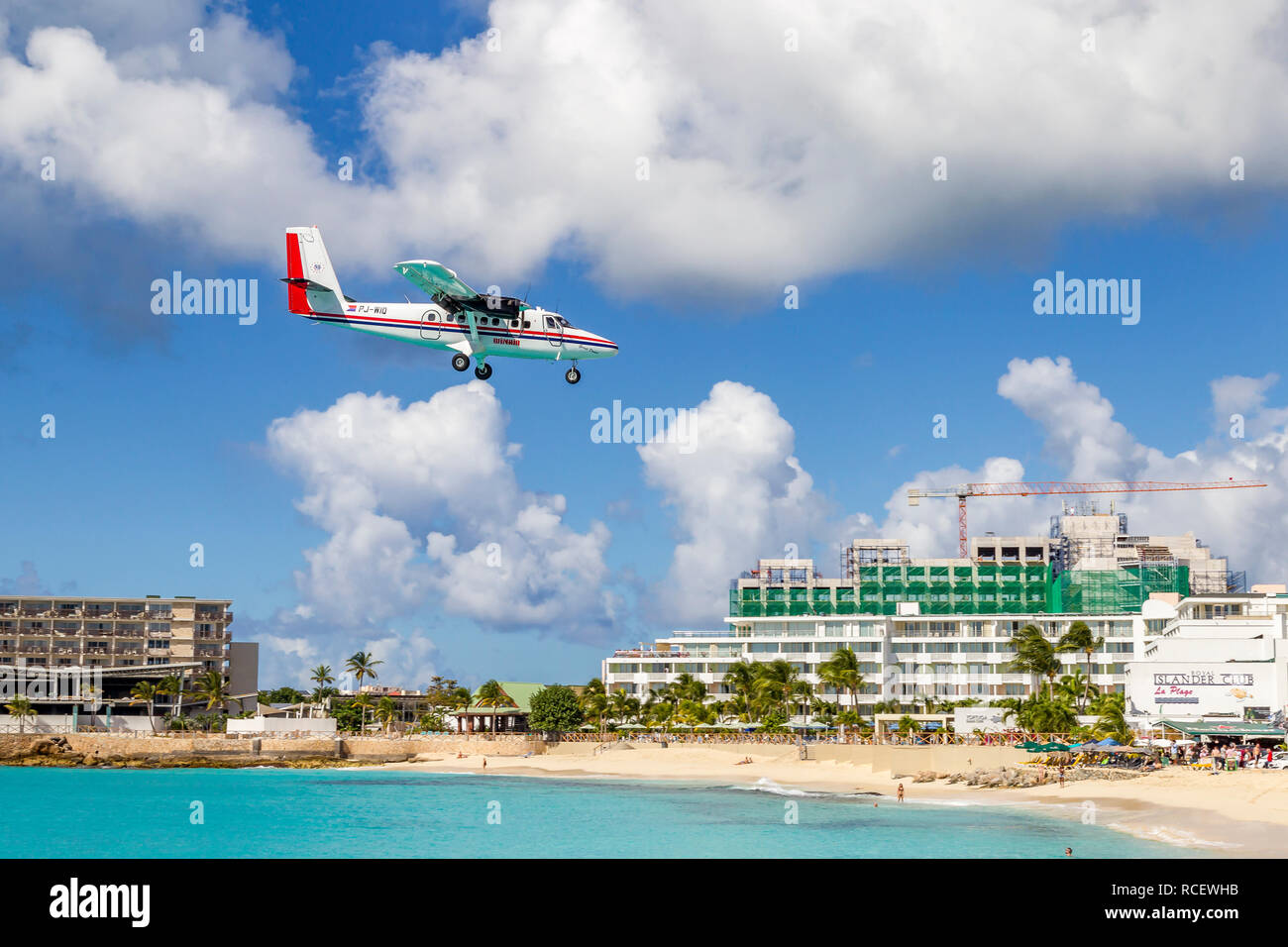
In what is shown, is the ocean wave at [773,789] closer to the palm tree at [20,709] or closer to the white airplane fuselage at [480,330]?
the white airplane fuselage at [480,330]

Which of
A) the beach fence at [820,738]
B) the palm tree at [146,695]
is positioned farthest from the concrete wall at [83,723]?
the beach fence at [820,738]

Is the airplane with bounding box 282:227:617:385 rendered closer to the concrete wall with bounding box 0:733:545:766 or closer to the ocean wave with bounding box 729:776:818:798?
the ocean wave with bounding box 729:776:818:798

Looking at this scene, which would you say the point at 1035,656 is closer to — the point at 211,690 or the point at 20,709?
the point at 211,690

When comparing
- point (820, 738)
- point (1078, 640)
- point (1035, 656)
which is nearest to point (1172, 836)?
point (1035, 656)

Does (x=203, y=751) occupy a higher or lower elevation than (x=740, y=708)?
lower
